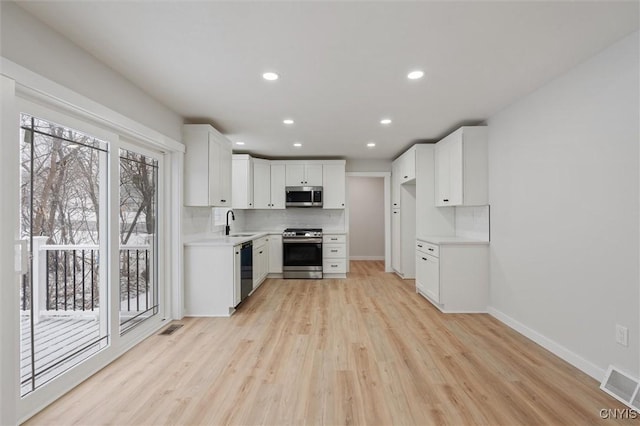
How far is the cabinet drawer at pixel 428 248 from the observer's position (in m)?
3.78

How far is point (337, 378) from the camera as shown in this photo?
2186mm

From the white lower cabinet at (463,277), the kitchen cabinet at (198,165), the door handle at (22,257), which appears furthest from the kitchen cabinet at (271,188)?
the door handle at (22,257)

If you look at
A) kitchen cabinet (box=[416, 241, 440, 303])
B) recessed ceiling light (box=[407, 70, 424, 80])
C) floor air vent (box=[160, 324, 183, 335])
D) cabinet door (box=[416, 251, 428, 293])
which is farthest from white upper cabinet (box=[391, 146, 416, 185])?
floor air vent (box=[160, 324, 183, 335])

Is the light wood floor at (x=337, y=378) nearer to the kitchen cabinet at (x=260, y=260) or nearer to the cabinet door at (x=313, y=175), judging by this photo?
the kitchen cabinet at (x=260, y=260)

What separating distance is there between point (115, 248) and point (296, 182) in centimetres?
370

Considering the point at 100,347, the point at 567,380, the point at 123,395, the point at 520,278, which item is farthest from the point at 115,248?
the point at 520,278

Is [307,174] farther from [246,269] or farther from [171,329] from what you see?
[171,329]

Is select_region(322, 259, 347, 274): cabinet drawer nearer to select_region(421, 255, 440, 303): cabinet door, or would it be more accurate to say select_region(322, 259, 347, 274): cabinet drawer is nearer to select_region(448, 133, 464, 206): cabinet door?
select_region(421, 255, 440, 303): cabinet door

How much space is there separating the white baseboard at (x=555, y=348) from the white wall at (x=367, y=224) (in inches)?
180

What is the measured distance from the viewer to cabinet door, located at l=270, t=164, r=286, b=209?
5887mm

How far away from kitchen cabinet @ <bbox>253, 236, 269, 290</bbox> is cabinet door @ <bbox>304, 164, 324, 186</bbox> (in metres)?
1.40

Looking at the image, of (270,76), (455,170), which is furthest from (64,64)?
(455,170)

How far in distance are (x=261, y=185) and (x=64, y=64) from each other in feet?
12.9

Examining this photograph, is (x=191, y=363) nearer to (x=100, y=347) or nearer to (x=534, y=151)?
(x=100, y=347)
